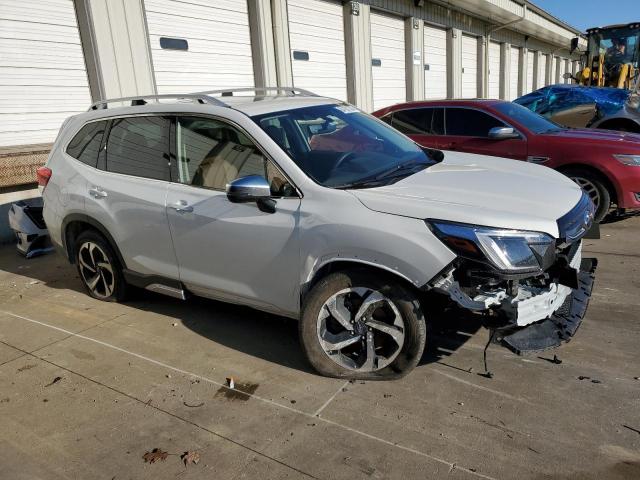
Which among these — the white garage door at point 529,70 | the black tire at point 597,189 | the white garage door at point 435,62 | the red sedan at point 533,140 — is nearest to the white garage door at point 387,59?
the white garage door at point 435,62

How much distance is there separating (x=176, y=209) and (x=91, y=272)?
5.28 ft

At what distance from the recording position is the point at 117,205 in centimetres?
423

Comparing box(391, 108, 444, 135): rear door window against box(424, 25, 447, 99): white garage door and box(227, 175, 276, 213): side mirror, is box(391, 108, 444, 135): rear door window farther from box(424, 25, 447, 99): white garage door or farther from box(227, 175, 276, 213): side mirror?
box(424, 25, 447, 99): white garage door

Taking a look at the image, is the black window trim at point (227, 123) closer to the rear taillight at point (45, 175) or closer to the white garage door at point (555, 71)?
the rear taillight at point (45, 175)

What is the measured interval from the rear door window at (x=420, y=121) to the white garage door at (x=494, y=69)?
16.6 m

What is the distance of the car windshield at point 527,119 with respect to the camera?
6.89 metres

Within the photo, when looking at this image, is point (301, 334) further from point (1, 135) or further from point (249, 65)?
point (249, 65)

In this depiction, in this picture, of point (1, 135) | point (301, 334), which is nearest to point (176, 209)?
point (301, 334)

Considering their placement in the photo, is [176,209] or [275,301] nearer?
[275,301]

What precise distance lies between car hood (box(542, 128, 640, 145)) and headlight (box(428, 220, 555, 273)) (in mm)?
4204

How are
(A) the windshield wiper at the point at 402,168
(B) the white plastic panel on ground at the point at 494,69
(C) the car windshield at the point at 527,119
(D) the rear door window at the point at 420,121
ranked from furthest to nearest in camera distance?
(B) the white plastic panel on ground at the point at 494,69
(D) the rear door window at the point at 420,121
(C) the car windshield at the point at 527,119
(A) the windshield wiper at the point at 402,168

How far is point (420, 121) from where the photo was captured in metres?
7.52

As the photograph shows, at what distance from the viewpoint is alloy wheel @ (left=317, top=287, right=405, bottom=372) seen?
10.2ft

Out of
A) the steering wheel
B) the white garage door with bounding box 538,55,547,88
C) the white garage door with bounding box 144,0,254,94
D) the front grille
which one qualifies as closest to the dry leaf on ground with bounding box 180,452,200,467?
the steering wheel
